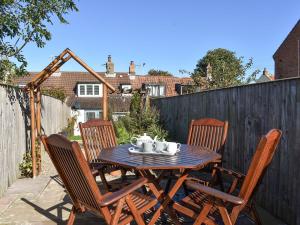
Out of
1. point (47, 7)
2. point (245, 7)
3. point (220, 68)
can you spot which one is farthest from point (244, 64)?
point (47, 7)

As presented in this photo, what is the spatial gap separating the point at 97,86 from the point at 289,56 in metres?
19.3

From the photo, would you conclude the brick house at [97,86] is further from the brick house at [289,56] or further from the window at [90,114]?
the brick house at [289,56]

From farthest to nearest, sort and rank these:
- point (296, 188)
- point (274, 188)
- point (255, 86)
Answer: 1. point (255, 86)
2. point (274, 188)
3. point (296, 188)

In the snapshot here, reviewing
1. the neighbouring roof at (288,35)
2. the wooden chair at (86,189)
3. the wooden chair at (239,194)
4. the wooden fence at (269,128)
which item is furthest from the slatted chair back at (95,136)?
the neighbouring roof at (288,35)

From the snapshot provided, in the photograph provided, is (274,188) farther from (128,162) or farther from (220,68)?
(220,68)

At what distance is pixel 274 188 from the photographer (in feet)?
15.6

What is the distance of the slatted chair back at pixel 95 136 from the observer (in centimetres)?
566

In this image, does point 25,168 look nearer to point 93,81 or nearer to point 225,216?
point 225,216

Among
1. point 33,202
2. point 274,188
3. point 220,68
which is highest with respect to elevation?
point 220,68

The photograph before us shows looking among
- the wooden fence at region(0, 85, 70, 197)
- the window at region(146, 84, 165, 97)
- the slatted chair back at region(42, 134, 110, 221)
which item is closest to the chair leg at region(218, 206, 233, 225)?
the slatted chair back at region(42, 134, 110, 221)

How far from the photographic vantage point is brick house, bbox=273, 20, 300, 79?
19.5 meters

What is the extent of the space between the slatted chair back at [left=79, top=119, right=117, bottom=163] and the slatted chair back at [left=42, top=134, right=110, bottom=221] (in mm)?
2005

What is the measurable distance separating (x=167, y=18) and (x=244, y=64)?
457 centimetres

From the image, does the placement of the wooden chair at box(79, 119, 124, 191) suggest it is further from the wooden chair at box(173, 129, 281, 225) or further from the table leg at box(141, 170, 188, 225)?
the wooden chair at box(173, 129, 281, 225)
